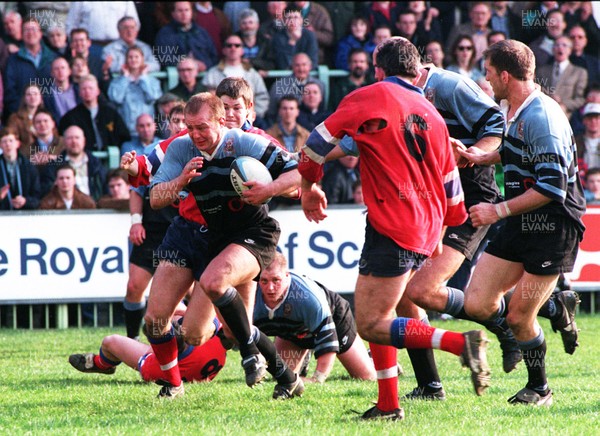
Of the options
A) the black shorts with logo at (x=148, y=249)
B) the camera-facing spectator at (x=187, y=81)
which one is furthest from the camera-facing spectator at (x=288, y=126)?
the black shorts with logo at (x=148, y=249)

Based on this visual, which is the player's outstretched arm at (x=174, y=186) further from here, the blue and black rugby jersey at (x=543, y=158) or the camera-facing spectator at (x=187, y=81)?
the camera-facing spectator at (x=187, y=81)

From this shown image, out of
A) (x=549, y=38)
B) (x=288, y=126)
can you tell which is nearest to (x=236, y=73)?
→ (x=288, y=126)

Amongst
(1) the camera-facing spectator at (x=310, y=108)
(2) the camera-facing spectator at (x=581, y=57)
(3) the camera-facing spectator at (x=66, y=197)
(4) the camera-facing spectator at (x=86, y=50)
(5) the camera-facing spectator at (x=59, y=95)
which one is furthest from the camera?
(2) the camera-facing spectator at (x=581, y=57)

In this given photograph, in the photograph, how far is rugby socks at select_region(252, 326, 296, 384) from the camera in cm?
677

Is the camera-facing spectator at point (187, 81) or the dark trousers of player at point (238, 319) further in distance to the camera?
the camera-facing spectator at point (187, 81)

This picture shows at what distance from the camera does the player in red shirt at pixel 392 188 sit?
18.5ft

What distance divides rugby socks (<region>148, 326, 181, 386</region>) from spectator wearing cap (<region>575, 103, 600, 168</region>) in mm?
8130

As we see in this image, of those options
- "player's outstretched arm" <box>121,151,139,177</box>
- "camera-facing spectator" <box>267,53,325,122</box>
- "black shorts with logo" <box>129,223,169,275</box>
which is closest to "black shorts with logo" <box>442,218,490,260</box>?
"player's outstretched arm" <box>121,151,139,177</box>

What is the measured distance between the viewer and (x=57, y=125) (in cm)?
1299

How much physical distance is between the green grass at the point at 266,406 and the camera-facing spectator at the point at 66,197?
290 centimetres

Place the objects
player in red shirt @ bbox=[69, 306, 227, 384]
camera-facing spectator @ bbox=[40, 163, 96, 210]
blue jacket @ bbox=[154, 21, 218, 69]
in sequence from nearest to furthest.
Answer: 1. player in red shirt @ bbox=[69, 306, 227, 384]
2. camera-facing spectator @ bbox=[40, 163, 96, 210]
3. blue jacket @ bbox=[154, 21, 218, 69]

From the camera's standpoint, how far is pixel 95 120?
1297 cm

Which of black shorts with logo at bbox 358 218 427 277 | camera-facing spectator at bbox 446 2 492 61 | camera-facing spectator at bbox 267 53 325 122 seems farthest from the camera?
camera-facing spectator at bbox 446 2 492 61

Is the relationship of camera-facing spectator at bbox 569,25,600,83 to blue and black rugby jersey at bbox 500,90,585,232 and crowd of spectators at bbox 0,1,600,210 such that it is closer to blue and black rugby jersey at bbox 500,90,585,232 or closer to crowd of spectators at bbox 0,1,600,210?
crowd of spectators at bbox 0,1,600,210
